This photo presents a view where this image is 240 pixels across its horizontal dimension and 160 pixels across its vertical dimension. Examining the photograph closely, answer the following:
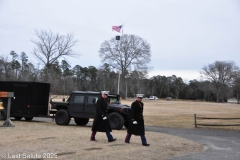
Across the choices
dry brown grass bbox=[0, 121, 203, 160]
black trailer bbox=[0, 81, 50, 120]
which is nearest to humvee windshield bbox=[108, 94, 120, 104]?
black trailer bbox=[0, 81, 50, 120]

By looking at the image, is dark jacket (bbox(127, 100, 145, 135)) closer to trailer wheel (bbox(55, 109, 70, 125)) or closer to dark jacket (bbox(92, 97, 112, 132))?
dark jacket (bbox(92, 97, 112, 132))

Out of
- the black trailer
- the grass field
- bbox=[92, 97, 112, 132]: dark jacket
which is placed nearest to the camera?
bbox=[92, 97, 112, 132]: dark jacket

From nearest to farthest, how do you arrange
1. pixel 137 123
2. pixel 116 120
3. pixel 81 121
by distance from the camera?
1. pixel 137 123
2. pixel 116 120
3. pixel 81 121

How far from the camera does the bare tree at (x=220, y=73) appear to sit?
118250 millimetres

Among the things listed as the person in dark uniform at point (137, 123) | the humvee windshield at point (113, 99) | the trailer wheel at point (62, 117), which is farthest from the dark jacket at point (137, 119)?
the trailer wheel at point (62, 117)

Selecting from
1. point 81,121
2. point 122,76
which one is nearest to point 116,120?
point 81,121

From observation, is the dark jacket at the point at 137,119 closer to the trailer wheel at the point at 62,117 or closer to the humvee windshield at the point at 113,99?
the humvee windshield at the point at 113,99

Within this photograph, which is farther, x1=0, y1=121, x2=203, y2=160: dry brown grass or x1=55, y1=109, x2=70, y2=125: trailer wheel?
x1=55, y1=109, x2=70, y2=125: trailer wheel

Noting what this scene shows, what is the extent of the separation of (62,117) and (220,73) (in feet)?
354

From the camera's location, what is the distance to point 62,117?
1883 cm

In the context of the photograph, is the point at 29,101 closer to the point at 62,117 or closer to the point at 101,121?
the point at 62,117

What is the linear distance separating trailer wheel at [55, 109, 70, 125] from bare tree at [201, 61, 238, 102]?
106 m

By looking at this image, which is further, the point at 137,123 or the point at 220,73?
the point at 220,73

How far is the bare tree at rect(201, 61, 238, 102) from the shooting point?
11825 centimetres
